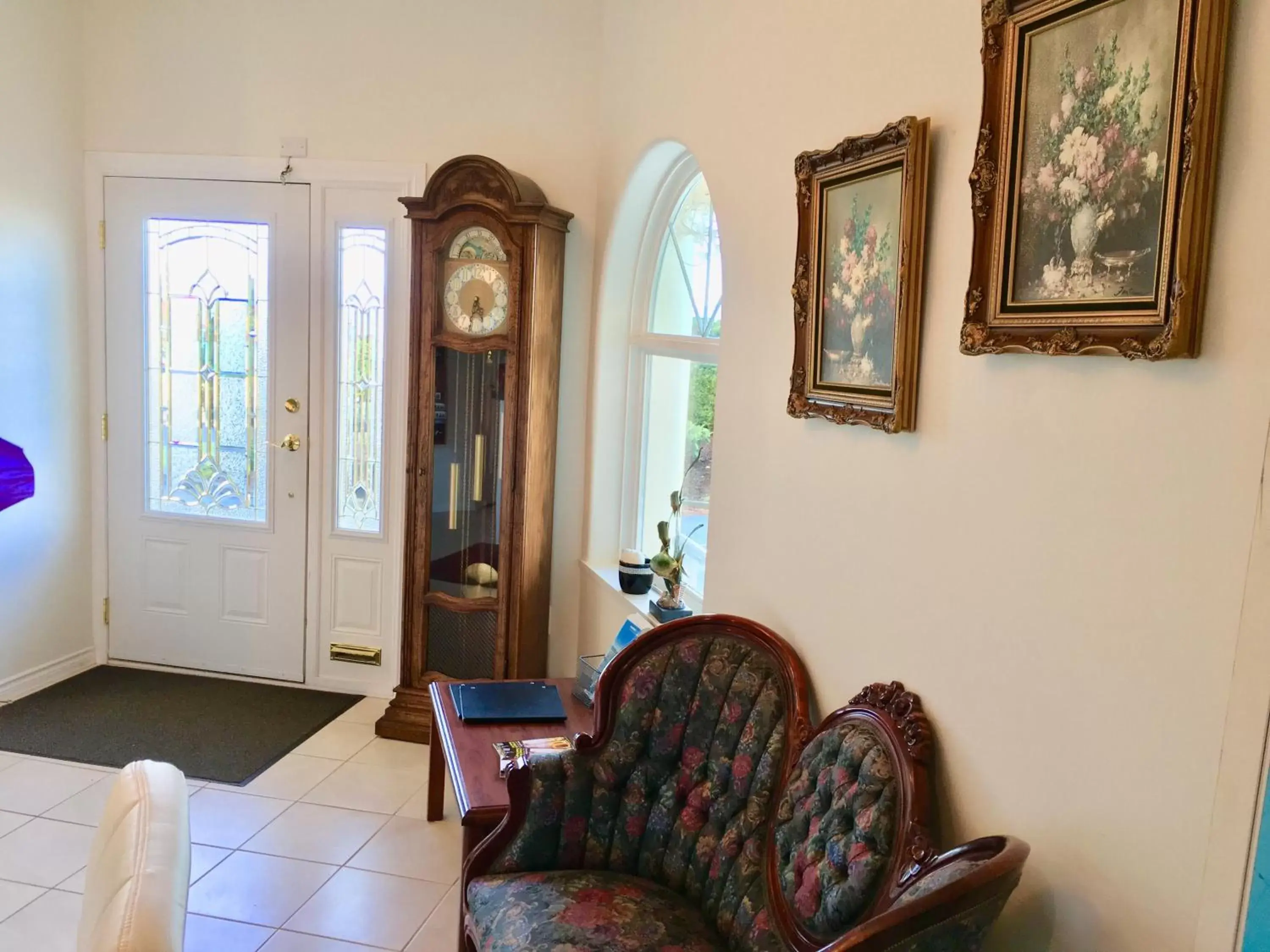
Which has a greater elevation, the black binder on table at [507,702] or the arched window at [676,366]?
the arched window at [676,366]

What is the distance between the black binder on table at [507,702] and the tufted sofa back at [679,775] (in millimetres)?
585

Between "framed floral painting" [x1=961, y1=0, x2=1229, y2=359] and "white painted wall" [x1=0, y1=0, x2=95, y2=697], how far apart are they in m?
3.61

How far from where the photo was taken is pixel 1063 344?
A: 1.31 metres

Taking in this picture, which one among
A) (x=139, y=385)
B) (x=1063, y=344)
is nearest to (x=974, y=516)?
(x=1063, y=344)

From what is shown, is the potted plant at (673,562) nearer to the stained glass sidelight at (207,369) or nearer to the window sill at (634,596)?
the window sill at (634,596)

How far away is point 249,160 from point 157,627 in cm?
197

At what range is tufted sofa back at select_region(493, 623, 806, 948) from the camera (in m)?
1.99

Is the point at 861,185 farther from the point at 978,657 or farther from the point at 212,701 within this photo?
the point at 212,701

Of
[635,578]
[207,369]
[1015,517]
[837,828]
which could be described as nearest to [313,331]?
[207,369]

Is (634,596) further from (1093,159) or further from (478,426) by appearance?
(1093,159)

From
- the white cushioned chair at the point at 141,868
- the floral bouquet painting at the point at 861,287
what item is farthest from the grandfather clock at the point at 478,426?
the white cushioned chair at the point at 141,868

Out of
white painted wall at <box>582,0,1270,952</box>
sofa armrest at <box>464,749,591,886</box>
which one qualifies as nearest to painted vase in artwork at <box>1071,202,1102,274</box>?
white painted wall at <box>582,0,1270,952</box>

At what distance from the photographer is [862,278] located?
74.4 inches

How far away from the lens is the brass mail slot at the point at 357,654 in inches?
163
